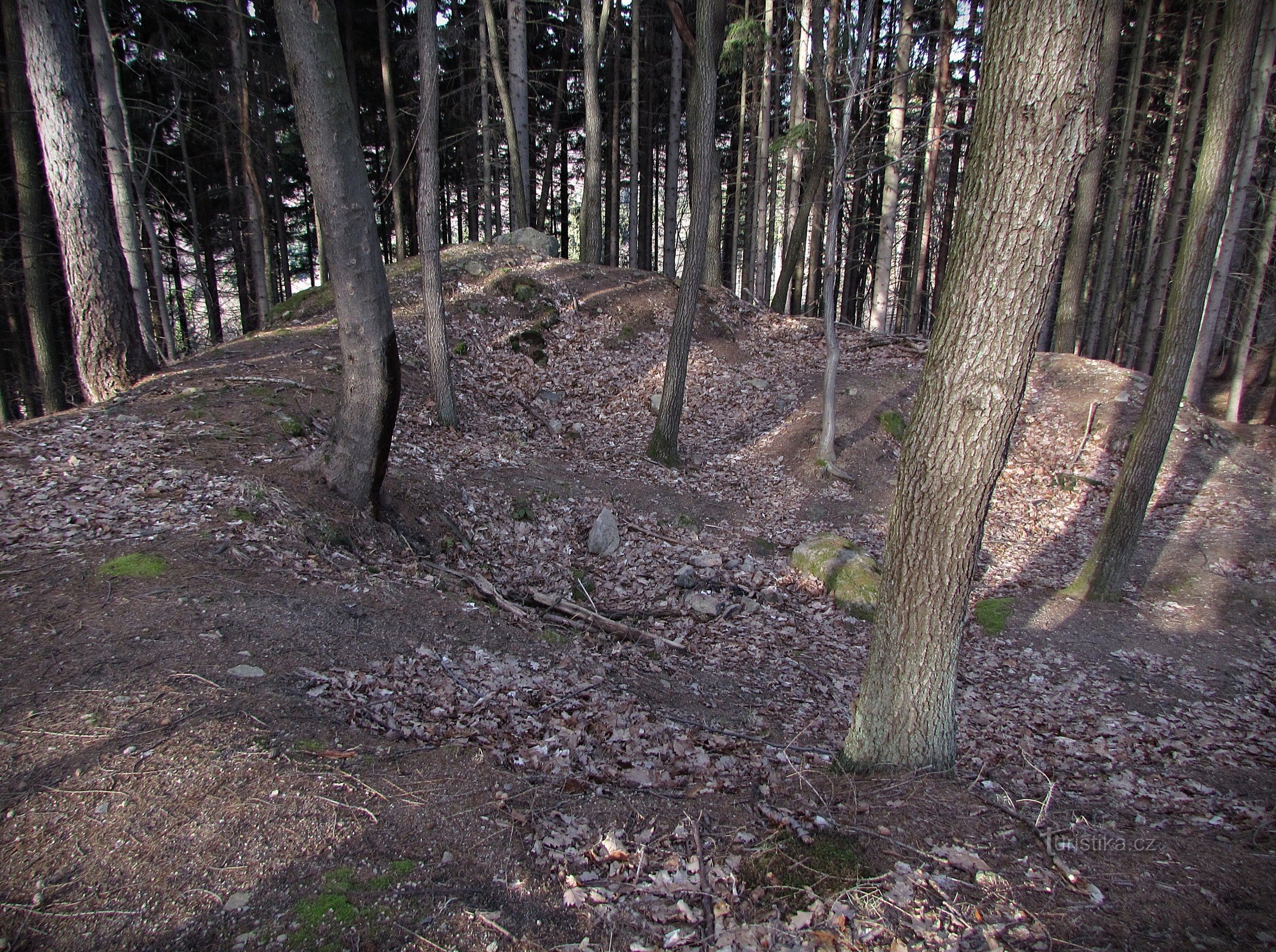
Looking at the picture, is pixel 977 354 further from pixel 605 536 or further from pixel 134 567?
pixel 605 536

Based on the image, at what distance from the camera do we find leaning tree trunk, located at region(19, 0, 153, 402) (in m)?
→ 7.68

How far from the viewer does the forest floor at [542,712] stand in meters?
2.52

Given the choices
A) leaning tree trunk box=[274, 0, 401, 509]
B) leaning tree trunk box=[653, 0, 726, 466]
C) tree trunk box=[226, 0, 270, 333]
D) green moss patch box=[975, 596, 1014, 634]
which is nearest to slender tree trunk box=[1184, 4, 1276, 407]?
green moss patch box=[975, 596, 1014, 634]

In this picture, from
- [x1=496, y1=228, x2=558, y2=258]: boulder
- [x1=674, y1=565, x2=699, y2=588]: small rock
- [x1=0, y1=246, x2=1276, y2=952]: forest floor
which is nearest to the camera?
[x1=0, y1=246, x2=1276, y2=952]: forest floor

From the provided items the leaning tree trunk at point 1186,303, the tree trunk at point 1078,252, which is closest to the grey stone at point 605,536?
the leaning tree trunk at point 1186,303

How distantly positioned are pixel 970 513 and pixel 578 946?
2733 mm

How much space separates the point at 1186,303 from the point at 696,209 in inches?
260

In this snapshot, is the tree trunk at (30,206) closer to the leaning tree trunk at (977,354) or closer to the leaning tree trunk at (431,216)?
the leaning tree trunk at (431,216)

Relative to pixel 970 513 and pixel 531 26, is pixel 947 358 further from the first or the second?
pixel 531 26

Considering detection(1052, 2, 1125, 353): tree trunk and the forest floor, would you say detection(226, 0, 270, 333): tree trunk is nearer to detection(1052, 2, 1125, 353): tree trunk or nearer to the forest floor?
the forest floor

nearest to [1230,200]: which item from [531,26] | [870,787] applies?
[870,787]

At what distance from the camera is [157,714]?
3.38 meters

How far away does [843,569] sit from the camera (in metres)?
8.13

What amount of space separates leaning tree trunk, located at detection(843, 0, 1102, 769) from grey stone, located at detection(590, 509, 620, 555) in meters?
5.04
